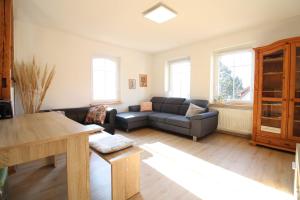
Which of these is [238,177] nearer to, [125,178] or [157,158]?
[157,158]

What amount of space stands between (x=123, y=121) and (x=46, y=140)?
3.07 metres

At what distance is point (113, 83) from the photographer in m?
4.65

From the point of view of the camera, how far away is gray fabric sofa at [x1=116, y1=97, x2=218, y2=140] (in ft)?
11.0

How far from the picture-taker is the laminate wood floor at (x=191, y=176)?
5.52 feet

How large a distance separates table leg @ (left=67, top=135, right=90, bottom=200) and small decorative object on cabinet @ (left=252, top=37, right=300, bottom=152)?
314cm

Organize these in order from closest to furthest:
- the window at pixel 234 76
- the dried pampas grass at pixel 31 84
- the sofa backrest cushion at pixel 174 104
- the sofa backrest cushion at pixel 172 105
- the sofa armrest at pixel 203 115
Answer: the dried pampas grass at pixel 31 84 < the sofa armrest at pixel 203 115 < the window at pixel 234 76 < the sofa backrest cushion at pixel 174 104 < the sofa backrest cushion at pixel 172 105

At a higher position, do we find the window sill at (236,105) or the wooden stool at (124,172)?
the window sill at (236,105)

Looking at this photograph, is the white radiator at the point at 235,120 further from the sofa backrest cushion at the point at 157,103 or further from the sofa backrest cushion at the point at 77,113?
the sofa backrest cushion at the point at 77,113

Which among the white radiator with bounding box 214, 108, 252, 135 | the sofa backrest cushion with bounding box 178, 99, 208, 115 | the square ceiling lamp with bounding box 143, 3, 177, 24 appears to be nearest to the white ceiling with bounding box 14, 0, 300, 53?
the square ceiling lamp with bounding box 143, 3, 177, 24

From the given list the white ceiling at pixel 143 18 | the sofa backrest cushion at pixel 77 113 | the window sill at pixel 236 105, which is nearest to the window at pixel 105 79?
the sofa backrest cushion at pixel 77 113

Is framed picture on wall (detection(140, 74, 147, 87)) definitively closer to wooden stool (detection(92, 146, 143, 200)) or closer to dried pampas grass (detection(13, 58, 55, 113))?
dried pampas grass (detection(13, 58, 55, 113))

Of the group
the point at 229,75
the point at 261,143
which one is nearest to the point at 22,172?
the point at 261,143

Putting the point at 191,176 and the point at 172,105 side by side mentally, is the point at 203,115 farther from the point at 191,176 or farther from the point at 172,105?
the point at 191,176

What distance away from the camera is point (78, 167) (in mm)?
1141
